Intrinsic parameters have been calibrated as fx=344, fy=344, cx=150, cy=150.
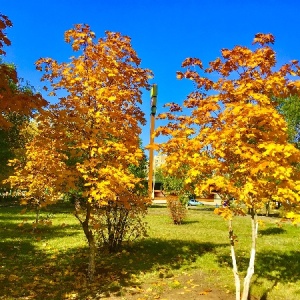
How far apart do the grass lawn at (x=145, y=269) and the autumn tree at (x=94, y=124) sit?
3.69 feet

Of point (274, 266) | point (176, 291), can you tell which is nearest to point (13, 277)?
point (176, 291)

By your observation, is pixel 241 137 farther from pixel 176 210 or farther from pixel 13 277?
pixel 176 210

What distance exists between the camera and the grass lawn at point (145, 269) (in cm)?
821

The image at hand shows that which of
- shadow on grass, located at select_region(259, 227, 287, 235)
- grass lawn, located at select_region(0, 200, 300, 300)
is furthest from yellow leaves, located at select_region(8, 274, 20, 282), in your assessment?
shadow on grass, located at select_region(259, 227, 287, 235)

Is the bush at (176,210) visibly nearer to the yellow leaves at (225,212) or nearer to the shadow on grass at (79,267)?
the shadow on grass at (79,267)

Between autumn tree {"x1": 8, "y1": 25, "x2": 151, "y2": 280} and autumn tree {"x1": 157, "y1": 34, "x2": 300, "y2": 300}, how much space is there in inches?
45.3

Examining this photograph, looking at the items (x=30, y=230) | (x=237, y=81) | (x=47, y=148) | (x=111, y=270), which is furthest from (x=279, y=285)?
(x=30, y=230)

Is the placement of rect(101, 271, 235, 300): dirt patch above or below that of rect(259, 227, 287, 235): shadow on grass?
below

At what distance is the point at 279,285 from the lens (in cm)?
897

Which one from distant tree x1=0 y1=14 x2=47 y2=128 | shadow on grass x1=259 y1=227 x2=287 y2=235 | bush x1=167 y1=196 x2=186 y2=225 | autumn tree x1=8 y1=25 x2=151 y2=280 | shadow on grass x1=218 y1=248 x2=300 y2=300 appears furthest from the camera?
bush x1=167 y1=196 x2=186 y2=225

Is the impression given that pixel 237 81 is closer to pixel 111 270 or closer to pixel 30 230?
pixel 111 270

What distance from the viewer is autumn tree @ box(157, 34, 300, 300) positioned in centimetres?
657

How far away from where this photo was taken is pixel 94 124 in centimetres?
847

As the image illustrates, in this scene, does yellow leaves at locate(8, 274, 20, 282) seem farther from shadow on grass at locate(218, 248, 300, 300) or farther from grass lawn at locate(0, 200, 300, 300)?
shadow on grass at locate(218, 248, 300, 300)
